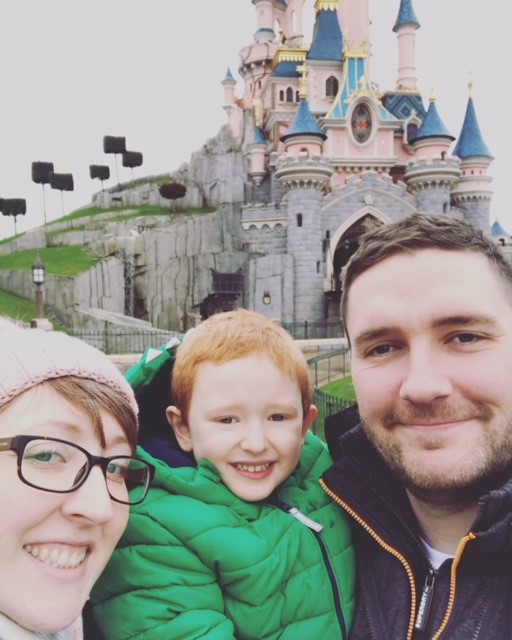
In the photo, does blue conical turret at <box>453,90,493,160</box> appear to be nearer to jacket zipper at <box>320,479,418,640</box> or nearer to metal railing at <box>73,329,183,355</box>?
metal railing at <box>73,329,183,355</box>

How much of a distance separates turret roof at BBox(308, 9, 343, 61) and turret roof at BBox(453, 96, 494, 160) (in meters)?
7.83

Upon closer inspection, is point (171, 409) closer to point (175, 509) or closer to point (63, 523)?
point (175, 509)

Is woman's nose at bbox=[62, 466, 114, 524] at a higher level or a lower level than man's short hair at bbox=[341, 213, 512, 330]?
lower

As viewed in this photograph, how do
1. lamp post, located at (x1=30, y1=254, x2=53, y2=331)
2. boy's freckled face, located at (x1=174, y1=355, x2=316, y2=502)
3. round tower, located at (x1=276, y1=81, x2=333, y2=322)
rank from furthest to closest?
round tower, located at (x1=276, y1=81, x2=333, y2=322) < lamp post, located at (x1=30, y1=254, x2=53, y2=331) < boy's freckled face, located at (x1=174, y1=355, x2=316, y2=502)

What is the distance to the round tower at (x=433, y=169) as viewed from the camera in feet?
88.8

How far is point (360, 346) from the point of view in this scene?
1.90 m

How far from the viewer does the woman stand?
4.64 ft

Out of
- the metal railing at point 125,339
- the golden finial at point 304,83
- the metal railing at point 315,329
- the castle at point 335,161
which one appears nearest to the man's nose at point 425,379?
the metal railing at point 125,339

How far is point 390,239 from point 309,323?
23.5 metres

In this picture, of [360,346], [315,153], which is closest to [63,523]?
[360,346]

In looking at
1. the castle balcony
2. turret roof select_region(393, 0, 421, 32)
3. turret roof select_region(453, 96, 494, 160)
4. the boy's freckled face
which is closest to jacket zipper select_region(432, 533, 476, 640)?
the boy's freckled face

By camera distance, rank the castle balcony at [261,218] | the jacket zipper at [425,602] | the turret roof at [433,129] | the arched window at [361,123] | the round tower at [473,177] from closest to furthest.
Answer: the jacket zipper at [425,602]
the castle balcony at [261,218]
the turret roof at [433,129]
the arched window at [361,123]
the round tower at [473,177]

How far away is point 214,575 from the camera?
1882 millimetres

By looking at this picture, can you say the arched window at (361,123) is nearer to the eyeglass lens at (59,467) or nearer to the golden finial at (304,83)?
the golden finial at (304,83)
